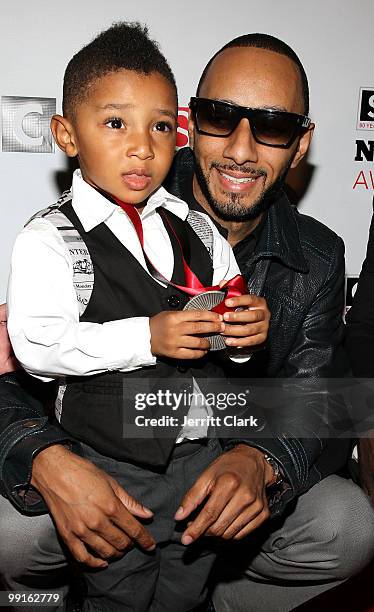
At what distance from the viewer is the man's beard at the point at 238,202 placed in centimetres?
164

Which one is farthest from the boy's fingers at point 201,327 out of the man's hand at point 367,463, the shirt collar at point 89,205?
the man's hand at point 367,463

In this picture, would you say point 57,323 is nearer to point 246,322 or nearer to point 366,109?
point 246,322

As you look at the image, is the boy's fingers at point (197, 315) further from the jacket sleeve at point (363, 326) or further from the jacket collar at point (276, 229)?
the jacket sleeve at point (363, 326)

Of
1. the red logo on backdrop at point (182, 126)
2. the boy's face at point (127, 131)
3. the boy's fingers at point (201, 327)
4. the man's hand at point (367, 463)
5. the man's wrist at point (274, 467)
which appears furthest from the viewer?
the red logo on backdrop at point (182, 126)

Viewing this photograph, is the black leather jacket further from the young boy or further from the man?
the young boy

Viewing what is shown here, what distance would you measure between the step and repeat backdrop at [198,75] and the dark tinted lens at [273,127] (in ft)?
1.54

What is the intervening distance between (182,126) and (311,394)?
82cm

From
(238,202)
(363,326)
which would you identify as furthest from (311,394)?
(238,202)

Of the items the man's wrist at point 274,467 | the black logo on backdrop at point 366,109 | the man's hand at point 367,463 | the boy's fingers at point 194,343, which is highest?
the black logo on backdrop at point 366,109

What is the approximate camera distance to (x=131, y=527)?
4.11ft

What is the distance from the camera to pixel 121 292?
122 centimetres

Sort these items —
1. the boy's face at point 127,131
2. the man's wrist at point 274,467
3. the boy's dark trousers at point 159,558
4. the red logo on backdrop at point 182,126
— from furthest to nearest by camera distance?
the red logo on backdrop at point 182,126 → the man's wrist at point 274,467 → the boy's dark trousers at point 159,558 → the boy's face at point 127,131

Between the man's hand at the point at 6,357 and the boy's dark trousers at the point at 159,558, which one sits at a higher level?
the man's hand at the point at 6,357

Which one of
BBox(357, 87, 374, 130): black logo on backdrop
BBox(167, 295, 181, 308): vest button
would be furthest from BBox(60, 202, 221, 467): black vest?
BBox(357, 87, 374, 130): black logo on backdrop
